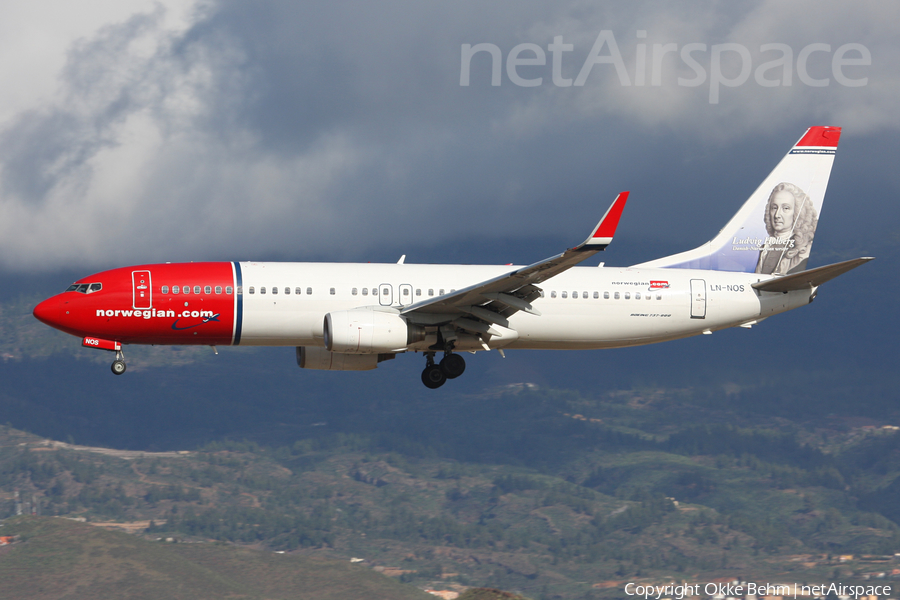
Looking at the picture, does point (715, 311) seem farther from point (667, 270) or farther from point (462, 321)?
point (462, 321)

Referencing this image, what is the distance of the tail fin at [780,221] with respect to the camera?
5950 cm

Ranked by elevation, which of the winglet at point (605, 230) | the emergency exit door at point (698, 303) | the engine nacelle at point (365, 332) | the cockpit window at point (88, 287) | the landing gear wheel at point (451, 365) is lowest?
the landing gear wheel at point (451, 365)

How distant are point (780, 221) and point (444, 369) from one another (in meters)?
20.9

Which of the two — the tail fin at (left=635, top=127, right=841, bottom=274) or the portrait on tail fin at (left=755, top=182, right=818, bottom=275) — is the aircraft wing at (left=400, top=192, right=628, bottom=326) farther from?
the portrait on tail fin at (left=755, top=182, right=818, bottom=275)

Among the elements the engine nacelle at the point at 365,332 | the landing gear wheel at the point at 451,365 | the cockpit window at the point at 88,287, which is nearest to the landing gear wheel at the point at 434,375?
the landing gear wheel at the point at 451,365

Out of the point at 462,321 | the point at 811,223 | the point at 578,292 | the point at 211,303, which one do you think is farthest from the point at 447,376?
the point at 811,223

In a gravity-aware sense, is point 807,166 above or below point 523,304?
above

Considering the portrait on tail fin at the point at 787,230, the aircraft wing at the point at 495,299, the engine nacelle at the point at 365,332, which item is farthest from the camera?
the portrait on tail fin at the point at 787,230

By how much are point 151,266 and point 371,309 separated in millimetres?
9985

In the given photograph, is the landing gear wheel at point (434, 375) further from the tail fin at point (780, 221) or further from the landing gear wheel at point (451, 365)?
the tail fin at point (780, 221)

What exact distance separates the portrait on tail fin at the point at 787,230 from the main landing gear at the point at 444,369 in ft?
57.2

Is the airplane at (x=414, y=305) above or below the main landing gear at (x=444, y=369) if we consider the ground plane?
above

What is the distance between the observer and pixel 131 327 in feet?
164

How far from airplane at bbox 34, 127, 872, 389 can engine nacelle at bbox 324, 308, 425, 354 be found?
5cm
